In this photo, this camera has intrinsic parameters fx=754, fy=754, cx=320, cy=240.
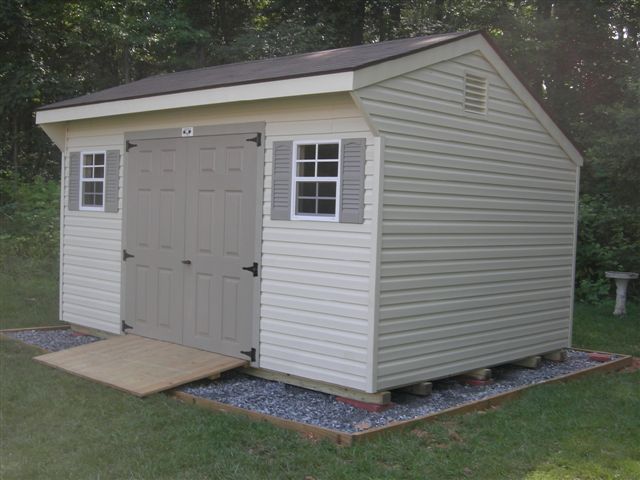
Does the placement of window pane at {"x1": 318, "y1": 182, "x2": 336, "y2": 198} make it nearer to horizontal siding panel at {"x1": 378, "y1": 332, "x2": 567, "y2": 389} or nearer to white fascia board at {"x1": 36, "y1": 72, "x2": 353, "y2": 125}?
white fascia board at {"x1": 36, "y1": 72, "x2": 353, "y2": 125}

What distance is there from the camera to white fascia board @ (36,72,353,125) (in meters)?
5.80

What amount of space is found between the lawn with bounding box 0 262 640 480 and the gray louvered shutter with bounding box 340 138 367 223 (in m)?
1.74

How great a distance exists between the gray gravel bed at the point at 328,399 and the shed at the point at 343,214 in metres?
0.19


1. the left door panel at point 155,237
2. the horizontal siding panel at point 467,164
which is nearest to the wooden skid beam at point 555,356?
the horizontal siding panel at point 467,164

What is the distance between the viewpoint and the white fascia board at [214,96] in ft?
19.0

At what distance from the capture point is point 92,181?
8.62 metres

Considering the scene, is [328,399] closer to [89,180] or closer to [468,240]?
[468,240]

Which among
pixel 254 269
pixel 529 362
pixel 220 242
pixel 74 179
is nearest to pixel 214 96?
pixel 220 242

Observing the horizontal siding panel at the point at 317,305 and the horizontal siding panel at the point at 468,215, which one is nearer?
the horizontal siding panel at the point at 317,305

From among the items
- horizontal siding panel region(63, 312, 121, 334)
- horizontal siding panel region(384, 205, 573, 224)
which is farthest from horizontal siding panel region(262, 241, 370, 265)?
horizontal siding panel region(63, 312, 121, 334)

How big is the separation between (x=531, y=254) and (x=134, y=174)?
4237 mm

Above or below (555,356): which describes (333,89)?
above

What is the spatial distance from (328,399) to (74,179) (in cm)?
443

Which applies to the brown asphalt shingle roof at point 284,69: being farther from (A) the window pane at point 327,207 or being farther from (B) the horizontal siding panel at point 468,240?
(B) the horizontal siding panel at point 468,240
